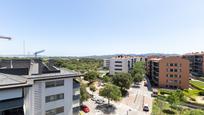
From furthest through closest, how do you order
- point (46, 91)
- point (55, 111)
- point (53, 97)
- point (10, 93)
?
point (55, 111) < point (53, 97) < point (46, 91) < point (10, 93)

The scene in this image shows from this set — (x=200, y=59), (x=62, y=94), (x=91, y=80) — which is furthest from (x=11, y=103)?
(x=200, y=59)

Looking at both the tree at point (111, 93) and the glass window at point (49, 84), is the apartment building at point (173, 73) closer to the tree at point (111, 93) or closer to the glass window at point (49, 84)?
the tree at point (111, 93)

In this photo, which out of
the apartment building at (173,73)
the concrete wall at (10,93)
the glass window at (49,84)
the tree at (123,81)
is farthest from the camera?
the apartment building at (173,73)

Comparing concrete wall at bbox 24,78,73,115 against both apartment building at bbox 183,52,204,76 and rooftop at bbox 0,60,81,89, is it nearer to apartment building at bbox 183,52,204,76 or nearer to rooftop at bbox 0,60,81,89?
rooftop at bbox 0,60,81,89

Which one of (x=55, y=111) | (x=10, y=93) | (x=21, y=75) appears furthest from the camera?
(x=55, y=111)

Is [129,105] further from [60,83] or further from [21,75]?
[21,75]

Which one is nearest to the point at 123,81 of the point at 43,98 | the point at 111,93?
the point at 111,93

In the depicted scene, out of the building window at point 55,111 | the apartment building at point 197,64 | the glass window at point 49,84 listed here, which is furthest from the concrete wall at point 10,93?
the apartment building at point 197,64

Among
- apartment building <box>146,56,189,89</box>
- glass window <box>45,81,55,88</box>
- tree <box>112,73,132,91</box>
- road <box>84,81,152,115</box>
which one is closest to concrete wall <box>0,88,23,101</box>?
glass window <box>45,81,55,88</box>

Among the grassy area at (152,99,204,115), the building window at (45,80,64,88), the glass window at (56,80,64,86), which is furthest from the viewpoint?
the grassy area at (152,99,204,115)

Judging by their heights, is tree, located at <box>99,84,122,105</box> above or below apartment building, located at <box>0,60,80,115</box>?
below

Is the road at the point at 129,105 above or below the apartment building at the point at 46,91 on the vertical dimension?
below

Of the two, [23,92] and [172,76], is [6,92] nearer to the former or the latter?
[23,92]

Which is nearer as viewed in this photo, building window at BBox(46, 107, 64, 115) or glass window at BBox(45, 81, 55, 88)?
glass window at BBox(45, 81, 55, 88)
